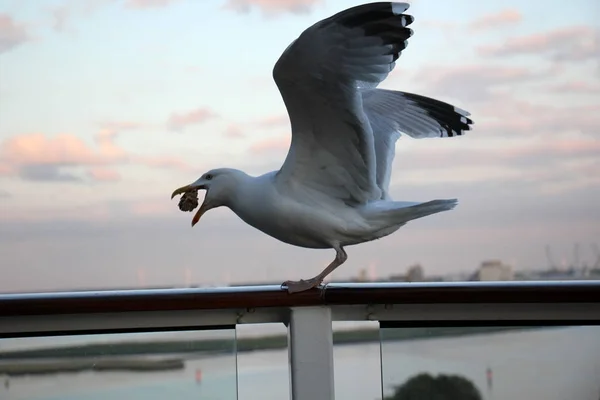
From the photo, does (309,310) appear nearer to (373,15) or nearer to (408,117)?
(373,15)

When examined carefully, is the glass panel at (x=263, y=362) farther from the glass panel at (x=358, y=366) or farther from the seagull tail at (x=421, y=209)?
the seagull tail at (x=421, y=209)

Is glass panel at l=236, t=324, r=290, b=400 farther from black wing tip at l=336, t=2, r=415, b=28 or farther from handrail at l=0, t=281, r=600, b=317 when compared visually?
black wing tip at l=336, t=2, r=415, b=28

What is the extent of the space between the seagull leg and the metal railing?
3 centimetres

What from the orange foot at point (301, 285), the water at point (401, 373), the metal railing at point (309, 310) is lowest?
the water at point (401, 373)

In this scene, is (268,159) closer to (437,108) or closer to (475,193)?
(475,193)

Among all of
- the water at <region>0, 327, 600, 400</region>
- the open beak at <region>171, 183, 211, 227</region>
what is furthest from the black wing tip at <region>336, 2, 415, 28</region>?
the water at <region>0, 327, 600, 400</region>

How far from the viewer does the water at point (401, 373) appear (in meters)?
1.55

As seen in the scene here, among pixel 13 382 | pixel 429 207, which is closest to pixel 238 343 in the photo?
pixel 13 382

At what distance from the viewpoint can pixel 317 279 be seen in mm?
1973

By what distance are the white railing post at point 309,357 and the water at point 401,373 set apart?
1.1 inches

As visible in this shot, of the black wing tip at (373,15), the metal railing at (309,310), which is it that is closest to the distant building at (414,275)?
the metal railing at (309,310)

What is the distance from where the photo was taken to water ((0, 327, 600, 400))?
155cm

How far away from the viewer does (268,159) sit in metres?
5.84

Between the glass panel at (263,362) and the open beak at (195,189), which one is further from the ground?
the open beak at (195,189)
